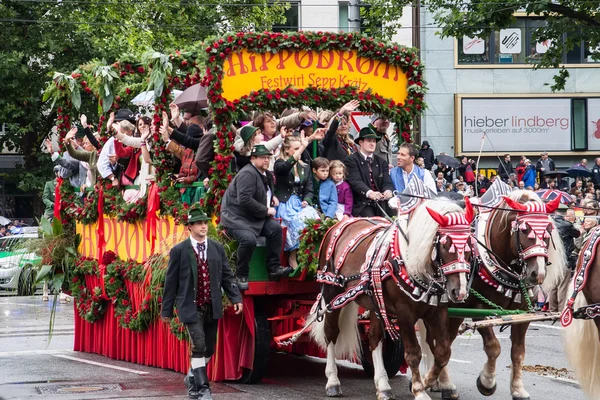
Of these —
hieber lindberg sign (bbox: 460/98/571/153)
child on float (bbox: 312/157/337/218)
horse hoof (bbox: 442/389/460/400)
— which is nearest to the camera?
horse hoof (bbox: 442/389/460/400)

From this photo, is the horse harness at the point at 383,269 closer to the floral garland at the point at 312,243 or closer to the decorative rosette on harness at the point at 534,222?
the floral garland at the point at 312,243

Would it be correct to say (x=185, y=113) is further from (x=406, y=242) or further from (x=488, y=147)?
(x=488, y=147)

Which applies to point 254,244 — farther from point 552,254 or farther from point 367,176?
point 552,254

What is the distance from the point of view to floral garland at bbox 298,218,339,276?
1088 cm

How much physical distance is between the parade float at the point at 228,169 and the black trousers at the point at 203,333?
1034mm

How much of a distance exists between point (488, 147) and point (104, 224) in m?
25.2

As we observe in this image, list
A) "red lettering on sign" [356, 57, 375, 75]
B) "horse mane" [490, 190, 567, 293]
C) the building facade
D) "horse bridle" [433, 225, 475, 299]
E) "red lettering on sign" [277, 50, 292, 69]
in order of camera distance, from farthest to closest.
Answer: the building facade
"red lettering on sign" [356, 57, 375, 75]
"red lettering on sign" [277, 50, 292, 69]
"horse mane" [490, 190, 567, 293]
"horse bridle" [433, 225, 475, 299]

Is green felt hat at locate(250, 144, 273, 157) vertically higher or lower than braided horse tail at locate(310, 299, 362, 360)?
higher

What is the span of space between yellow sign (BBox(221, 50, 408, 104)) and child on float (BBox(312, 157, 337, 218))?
0.83 m

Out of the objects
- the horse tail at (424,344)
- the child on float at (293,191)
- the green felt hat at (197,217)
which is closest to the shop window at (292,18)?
the child on float at (293,191)

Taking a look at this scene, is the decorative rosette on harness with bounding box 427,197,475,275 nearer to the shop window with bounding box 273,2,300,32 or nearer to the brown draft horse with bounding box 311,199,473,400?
the brown draft horse with bounding box 311,199,473,400

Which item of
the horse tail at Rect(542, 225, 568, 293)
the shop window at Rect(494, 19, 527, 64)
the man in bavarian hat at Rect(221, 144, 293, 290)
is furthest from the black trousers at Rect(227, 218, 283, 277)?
the shop window at Rect(494, 19, 527, 64)

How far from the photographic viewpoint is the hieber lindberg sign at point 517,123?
37375 mm

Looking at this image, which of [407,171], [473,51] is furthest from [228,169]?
[473,51]
